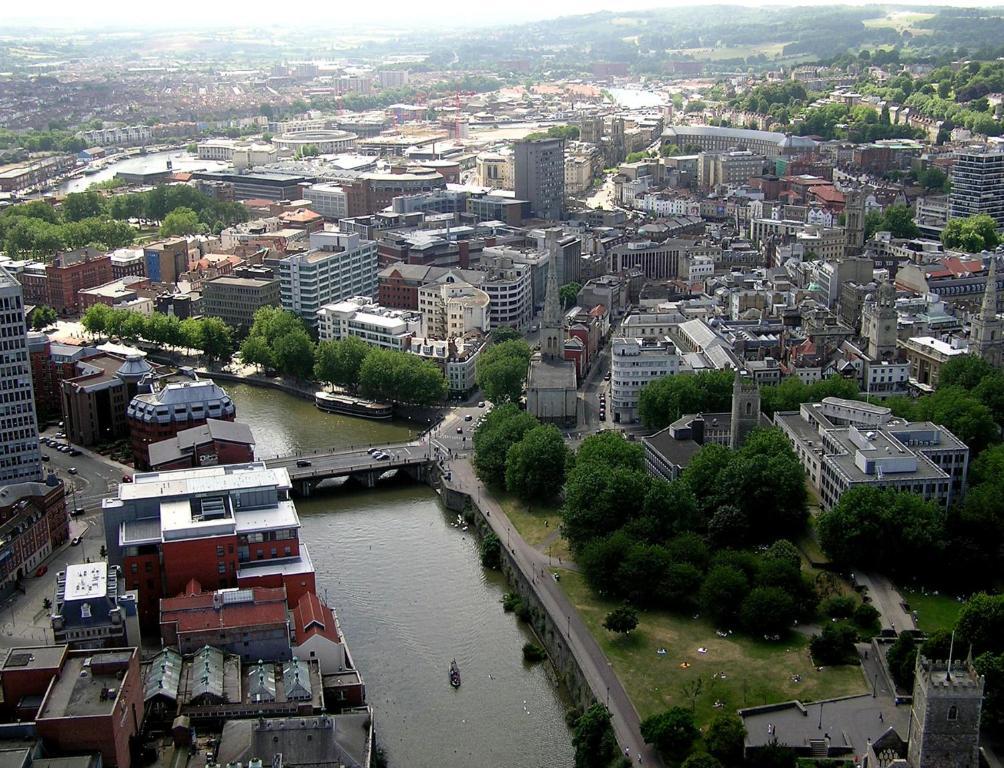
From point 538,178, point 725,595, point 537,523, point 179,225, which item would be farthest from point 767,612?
point 179,225

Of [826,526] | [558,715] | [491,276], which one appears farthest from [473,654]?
[491,276]

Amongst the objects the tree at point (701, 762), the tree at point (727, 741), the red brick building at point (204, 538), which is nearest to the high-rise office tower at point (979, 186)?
the red brick building at point (204, 538)

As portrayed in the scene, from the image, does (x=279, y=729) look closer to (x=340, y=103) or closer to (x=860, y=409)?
(x=860, y=409)

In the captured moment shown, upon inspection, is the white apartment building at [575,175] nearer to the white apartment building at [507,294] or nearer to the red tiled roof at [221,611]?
the white apartment building at [507,294]

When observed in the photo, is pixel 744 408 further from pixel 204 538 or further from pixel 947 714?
pixel 947 714

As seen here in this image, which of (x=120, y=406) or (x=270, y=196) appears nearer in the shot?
(x=120, y=406)
